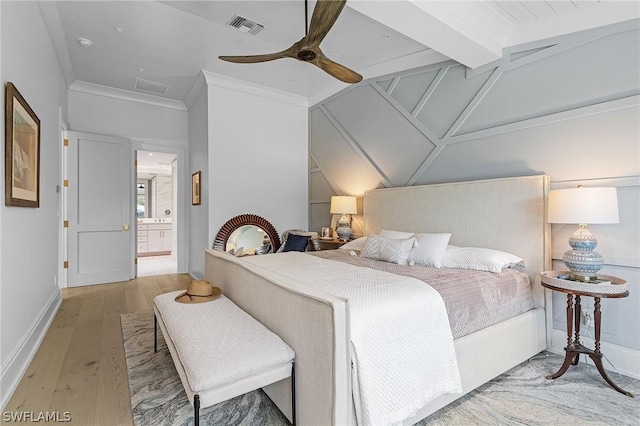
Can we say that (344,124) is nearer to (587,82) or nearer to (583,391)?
(587,82)

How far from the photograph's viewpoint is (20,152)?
2.35 metres

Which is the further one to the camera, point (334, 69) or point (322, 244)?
point (322, 244)

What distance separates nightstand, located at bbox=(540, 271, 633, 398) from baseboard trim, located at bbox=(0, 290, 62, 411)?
357cm

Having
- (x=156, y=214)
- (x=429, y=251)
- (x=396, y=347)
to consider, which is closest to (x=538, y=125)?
(x=429, y=251)

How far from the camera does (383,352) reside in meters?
1.55

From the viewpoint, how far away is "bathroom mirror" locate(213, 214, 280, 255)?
4.60 m

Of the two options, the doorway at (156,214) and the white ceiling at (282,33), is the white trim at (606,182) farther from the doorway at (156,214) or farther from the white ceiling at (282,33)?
the doorway at (156,214)

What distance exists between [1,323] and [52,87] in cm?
290

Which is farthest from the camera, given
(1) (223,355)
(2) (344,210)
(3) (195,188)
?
(3) (195,188)

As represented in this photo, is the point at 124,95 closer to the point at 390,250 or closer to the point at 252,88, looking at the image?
the point at 252,88

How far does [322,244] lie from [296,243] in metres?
0.38

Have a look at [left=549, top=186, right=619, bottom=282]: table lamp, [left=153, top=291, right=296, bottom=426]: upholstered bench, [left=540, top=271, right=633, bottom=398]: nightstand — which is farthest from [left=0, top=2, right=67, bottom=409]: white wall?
[left=549, top=186, right=619, bottom=282]: table lamp

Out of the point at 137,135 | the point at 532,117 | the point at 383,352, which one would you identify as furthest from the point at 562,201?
the point at 137,135

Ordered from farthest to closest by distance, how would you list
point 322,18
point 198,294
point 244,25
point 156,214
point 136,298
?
point 156,214 → point 136,298 → point 244,25 → point 198,294 → point 322,18
